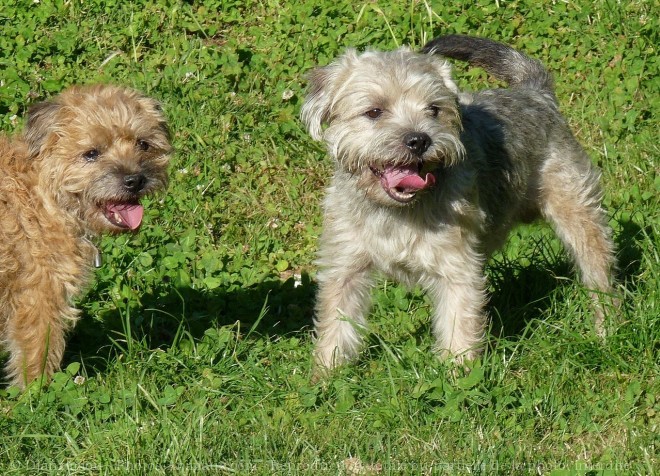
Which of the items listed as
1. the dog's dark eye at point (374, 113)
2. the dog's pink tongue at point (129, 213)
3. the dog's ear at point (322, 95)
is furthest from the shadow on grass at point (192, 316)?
the dog's dark eye at point (374, 113)

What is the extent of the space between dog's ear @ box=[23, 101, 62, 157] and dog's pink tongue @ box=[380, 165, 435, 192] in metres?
1.69

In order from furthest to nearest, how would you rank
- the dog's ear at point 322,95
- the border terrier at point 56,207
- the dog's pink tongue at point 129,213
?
the dog's ear at point 322,95 → the dog's pink tongue at point 129,213 → the border terrier at point 56,207

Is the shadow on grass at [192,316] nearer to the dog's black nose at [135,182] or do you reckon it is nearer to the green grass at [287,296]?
the green grass at [287,296]

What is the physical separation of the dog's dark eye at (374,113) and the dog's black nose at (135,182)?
1190 millimetres

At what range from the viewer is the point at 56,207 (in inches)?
201

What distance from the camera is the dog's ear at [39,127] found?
16.7 ft

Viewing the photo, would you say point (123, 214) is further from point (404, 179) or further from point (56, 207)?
point (404, 179)

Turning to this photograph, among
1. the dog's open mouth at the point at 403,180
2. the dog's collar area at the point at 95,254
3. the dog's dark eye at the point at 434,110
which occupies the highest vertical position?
the dog's dark eye at the point at 434,110

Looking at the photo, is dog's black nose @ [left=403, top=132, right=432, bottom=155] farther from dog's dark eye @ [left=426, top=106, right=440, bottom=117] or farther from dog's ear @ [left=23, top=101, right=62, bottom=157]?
dog's ear @ [left=23, top=101, right=62, bottom=157]

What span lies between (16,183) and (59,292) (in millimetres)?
584

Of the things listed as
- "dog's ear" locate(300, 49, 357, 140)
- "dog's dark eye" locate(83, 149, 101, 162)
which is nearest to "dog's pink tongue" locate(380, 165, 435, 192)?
"dog's ear" locate(300, 49, 357, 140)

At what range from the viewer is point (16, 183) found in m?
5.03

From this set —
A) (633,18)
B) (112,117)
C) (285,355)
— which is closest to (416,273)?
(285,355)

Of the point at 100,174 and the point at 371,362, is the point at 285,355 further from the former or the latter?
the point at 100,174
